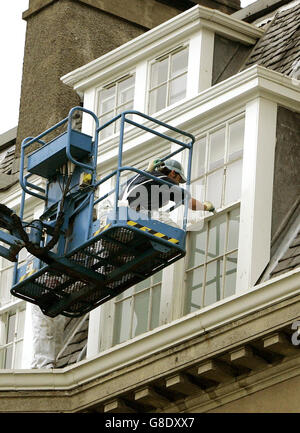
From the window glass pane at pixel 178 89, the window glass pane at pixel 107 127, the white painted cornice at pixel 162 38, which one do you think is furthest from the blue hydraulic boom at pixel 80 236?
the window glass pane at pixel 107 127

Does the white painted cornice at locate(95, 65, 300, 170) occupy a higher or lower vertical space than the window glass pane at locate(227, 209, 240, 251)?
higher

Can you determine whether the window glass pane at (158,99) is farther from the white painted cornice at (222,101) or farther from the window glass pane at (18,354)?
the window glass pane at (18,354)

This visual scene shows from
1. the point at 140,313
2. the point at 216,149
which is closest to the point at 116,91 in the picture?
the point at 216,149

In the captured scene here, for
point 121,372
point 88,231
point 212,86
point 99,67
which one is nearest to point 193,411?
point 121,372

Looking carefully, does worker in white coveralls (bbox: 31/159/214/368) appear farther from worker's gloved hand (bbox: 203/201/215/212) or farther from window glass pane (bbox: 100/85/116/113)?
window glass pane (bbox: 100/85/116/113)

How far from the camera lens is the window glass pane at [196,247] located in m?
27.0

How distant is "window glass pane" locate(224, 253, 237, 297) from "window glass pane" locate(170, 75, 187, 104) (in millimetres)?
3466

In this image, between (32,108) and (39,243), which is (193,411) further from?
(32,108)

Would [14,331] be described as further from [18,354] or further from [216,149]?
[216,149]

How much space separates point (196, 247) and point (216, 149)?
1.31 meters

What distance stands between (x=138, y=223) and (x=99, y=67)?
199 inches

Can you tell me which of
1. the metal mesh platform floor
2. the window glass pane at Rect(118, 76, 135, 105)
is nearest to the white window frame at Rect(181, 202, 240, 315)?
the metal mesh platform floor

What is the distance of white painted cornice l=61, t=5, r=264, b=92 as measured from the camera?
2917cm

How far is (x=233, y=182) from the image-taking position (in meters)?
27.0
